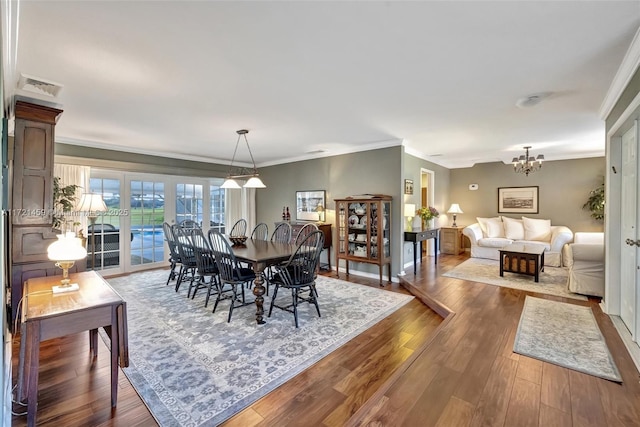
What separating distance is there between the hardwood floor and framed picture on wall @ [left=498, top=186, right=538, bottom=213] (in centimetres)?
492

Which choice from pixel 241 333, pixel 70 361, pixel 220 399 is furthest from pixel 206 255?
pixel 220 399

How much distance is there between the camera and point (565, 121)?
3.84 metres

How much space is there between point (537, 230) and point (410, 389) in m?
6.23

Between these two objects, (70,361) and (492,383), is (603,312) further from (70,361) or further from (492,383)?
(70,361)

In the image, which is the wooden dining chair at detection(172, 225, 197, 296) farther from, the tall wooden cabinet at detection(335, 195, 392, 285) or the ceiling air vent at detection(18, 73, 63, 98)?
the tall wooden cabinet at detection(335, 195, 392, 285)

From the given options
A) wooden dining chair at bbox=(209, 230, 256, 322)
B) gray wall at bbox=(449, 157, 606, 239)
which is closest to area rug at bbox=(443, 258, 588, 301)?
gray wall at bbox=(449, 157, 606, 239)

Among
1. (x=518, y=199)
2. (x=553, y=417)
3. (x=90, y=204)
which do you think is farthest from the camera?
(x=518, y=199)

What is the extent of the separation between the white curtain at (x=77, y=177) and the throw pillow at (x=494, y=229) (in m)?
8.04

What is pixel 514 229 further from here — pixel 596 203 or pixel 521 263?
pixel 521 263

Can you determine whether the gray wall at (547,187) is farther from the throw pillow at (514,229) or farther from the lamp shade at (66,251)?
the lamp shade at (66,251)

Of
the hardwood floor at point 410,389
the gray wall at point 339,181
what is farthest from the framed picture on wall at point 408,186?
the hardwood floor at point 410,389

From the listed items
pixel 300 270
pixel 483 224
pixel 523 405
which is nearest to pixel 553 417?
pixel 523 405

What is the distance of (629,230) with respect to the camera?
2.73 meters

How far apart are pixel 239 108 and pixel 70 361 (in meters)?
2.78
